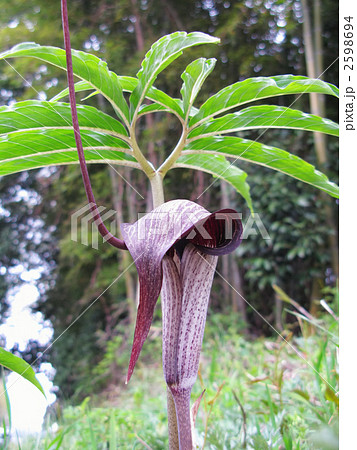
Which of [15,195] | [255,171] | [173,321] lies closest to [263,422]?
[173,321]

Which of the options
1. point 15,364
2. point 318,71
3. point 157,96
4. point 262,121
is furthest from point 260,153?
point 318,71

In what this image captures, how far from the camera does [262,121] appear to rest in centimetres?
45

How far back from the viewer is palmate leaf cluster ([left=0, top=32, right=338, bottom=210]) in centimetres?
40

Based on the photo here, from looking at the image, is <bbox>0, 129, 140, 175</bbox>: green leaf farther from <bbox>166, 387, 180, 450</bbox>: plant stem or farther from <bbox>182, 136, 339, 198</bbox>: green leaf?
<bbox>166, 387, 180, 450</bbox>: plant stem

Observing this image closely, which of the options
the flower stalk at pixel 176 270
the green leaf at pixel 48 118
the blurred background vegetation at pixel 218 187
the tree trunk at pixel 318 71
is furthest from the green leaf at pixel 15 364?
the tree trunk at pixel 318 71

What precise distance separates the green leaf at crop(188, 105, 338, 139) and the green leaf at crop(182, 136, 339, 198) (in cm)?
2

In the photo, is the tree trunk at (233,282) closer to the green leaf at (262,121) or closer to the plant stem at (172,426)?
the green leaf at (262,121)

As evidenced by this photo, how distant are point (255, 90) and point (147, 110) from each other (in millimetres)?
137

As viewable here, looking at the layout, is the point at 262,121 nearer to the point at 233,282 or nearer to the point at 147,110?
the point at 147,110

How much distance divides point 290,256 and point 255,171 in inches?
22.2

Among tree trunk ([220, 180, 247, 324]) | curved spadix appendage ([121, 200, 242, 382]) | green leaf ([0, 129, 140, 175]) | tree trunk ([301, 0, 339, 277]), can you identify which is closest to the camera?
curved spadix appendage ([121, 200, 242, 382])

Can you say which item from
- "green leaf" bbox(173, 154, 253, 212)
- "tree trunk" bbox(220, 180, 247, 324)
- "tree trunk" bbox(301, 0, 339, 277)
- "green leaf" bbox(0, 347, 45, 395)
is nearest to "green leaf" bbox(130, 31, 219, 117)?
"green leaf" bbox(173, 154, 253, 212)

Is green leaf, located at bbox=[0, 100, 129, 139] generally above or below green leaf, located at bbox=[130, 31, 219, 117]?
below

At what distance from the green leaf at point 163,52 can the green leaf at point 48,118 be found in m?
0.04
